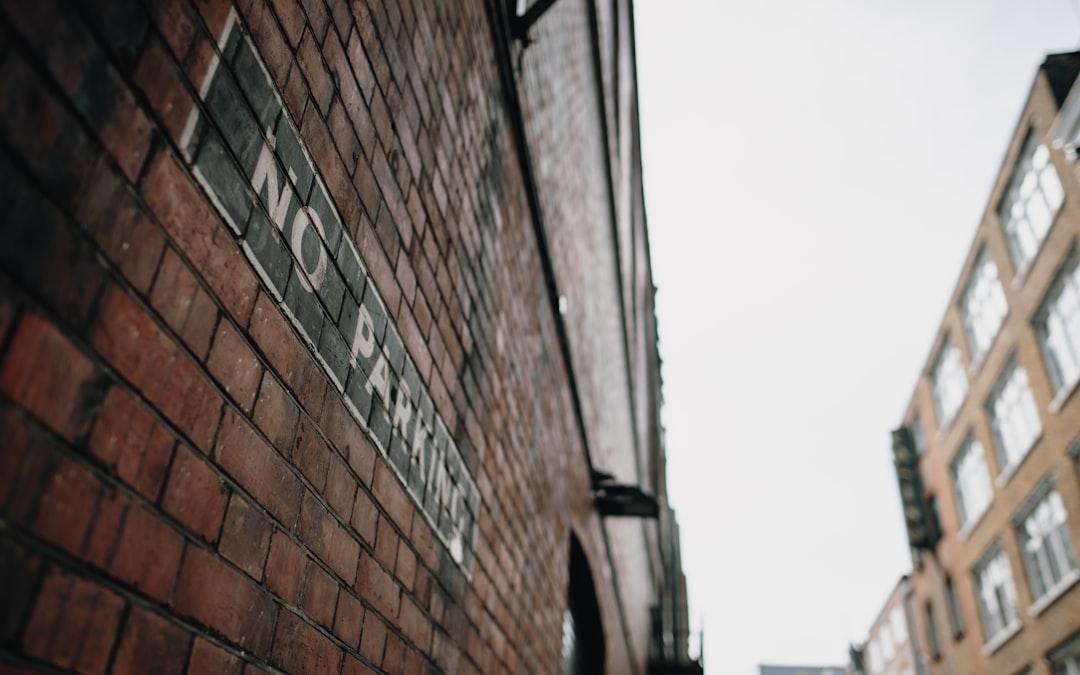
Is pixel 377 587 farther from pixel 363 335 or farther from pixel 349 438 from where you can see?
pixel 363 335

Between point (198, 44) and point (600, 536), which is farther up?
point (600, 536)

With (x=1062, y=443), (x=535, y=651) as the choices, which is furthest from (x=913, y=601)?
(x=535, y=651)

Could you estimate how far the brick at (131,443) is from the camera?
802 millimetres

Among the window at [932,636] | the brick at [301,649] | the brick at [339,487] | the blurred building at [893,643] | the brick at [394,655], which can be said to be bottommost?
the brick at [301,649]

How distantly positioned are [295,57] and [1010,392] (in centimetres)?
1778

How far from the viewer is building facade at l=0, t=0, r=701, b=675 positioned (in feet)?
2.41

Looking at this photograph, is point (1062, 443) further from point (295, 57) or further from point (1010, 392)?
point (295, 57)

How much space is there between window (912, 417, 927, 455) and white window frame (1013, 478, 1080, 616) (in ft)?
21.2

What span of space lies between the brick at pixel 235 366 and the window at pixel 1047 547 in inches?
601

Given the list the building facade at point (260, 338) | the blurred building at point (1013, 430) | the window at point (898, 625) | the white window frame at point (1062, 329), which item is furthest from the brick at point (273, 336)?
the window at point (898, 625)

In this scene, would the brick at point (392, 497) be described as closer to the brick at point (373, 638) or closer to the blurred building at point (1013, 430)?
the brick at point (373, 638)

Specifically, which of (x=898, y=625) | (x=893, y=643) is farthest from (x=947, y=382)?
(x=893, y=643)

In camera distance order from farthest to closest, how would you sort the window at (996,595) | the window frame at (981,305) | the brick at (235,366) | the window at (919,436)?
the window at (919,436) < the window frame at (981,305) < the window at (996,595) < the brick at (235,366)

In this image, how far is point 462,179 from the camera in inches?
86.8
